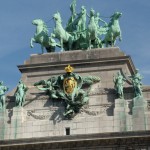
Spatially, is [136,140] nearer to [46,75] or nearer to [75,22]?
[46,75]

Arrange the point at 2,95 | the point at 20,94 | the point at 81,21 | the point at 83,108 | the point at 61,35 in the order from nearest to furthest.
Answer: the point at 83,108 < the point at 20,94 < the point at 2,95 < the point at 61,35 < the point at 81,21

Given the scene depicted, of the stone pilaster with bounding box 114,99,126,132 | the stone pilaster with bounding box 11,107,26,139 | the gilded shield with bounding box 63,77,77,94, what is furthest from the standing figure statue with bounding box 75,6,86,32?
the stone pilaster with bounding box 11,107,26,139

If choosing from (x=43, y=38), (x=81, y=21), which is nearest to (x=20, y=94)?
(x=43, y=38)

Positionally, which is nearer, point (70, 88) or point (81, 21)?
point (70, 88)

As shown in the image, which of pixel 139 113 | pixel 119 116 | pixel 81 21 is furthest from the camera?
pixel 81 21

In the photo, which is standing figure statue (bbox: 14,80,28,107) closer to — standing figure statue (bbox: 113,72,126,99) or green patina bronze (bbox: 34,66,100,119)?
green patina bronze (bbox: 34,66,100,119)

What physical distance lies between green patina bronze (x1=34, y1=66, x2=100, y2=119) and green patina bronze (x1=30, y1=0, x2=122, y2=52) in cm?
301

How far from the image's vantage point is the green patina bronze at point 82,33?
4022 cm

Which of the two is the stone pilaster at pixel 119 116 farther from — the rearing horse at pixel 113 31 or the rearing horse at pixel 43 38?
the rearing horse at pixel 43 38

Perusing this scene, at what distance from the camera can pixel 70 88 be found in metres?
37.8

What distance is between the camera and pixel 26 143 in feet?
117

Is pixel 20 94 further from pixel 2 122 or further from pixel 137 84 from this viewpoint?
pixel 137 84

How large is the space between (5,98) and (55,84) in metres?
3.10

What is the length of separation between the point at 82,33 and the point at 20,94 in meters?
6.10
